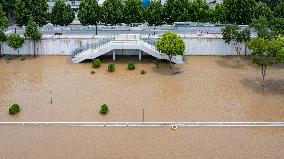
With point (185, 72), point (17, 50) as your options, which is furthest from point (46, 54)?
point (185, 72)

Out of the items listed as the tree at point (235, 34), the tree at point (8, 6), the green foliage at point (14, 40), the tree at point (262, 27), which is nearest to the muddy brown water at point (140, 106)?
the green foliage at point (14, 40)

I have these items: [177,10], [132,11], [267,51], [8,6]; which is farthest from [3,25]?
[267,51]

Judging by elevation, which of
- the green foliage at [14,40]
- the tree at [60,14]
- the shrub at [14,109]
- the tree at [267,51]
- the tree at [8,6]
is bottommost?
the shrub at [14,109]

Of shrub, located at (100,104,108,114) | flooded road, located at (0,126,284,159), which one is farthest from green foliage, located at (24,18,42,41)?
flooded road, located at (0,126,284,159)

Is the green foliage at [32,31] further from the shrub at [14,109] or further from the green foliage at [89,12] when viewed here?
the shrub at [14,109]

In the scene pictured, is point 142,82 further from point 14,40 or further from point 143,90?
point 14,40

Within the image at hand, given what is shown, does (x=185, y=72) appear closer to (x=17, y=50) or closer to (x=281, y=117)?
(x=281, y=117)

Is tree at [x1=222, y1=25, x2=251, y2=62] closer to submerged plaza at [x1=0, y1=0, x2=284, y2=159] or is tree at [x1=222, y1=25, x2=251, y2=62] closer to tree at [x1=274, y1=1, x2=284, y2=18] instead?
submerged plaza at [x1=0, y1=0, x2=284, y2=159]
